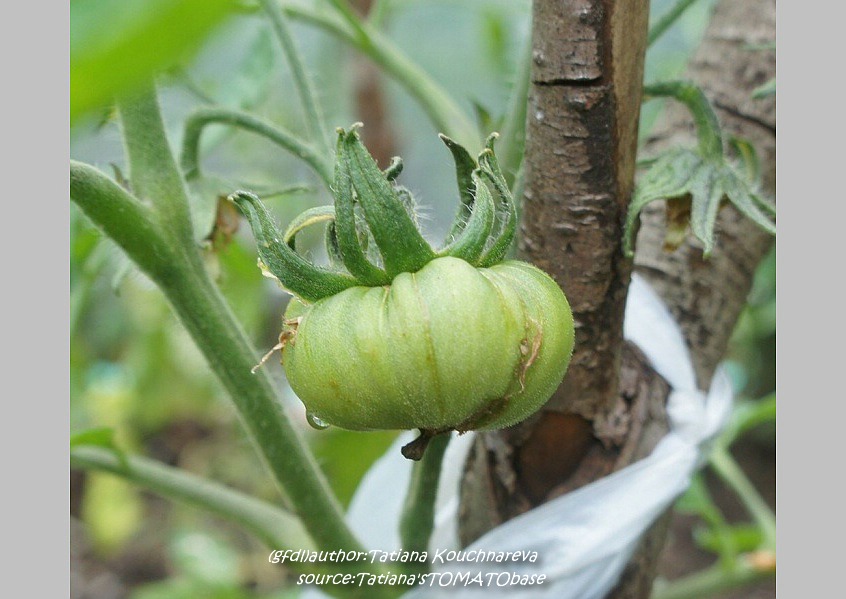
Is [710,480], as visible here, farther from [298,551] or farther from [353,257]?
[353,257]

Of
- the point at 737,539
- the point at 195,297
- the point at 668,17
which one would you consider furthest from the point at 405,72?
the point at 737,539

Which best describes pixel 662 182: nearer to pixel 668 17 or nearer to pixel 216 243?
pixel 668 17

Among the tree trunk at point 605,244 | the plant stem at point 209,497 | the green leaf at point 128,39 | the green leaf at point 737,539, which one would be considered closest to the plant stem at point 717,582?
the green leaf at point 737,539

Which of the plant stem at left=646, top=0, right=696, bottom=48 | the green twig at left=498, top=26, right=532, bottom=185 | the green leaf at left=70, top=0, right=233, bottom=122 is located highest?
the plant stem at left=646, top=0, right=696, bottom=48

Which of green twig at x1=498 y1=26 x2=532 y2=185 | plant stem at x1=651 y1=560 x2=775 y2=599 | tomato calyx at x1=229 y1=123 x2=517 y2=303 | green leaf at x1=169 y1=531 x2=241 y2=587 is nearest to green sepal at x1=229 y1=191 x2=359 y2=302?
tomato calyx at x1=229 y1=123 x2=517 y2=303

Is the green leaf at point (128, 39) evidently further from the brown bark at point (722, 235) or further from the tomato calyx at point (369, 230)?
the brown bark at point (722, 235)

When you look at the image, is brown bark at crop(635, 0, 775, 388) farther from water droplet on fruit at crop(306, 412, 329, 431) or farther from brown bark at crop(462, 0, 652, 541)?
water droplet on fruit at crop(306, 412, 329, 431)
